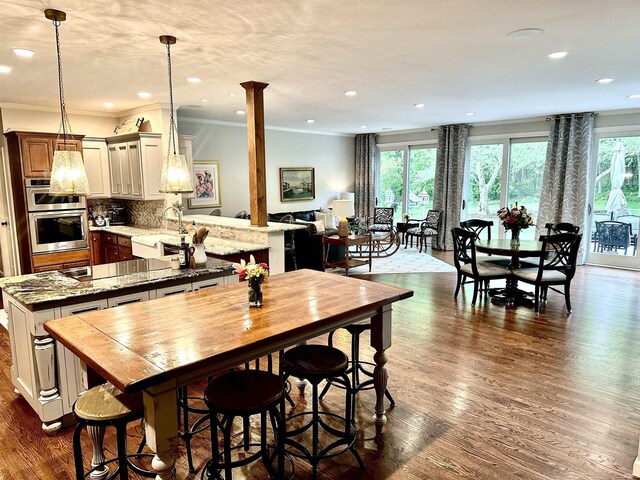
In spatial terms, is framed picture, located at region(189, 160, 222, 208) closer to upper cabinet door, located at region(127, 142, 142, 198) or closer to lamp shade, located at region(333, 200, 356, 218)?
upper cabinet door, located at region(127, 142, 142, 198)

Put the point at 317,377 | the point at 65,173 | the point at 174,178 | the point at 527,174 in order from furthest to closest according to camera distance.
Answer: the point at 527,174
the point at 174,178
the point at 65,173
the point at 317,377

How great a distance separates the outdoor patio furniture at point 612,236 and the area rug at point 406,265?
9.01ft

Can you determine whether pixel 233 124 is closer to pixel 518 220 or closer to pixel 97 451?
pixel 518 220

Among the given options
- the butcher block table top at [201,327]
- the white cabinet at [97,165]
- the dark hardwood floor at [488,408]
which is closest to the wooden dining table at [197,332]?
the butcher block table top at [201,327]

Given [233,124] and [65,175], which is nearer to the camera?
[65,175]

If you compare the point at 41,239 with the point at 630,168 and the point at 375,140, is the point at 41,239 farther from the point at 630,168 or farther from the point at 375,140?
the point at 630,168

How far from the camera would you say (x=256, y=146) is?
468 cm

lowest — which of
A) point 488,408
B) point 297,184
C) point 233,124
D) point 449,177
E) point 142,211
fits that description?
point 488,408

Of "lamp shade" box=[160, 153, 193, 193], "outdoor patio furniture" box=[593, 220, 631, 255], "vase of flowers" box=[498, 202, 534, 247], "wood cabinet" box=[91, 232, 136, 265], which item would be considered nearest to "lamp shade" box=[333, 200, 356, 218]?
"vase of flowers" box=[498, 202, 534, 247]

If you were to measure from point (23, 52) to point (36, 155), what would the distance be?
8.07 ft

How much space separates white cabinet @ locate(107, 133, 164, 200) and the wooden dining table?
3942mm

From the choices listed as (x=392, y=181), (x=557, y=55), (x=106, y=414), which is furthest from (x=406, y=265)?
(x=106, y=414)

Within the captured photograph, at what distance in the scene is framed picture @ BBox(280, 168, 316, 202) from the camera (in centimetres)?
964

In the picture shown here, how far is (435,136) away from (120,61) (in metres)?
7.37
